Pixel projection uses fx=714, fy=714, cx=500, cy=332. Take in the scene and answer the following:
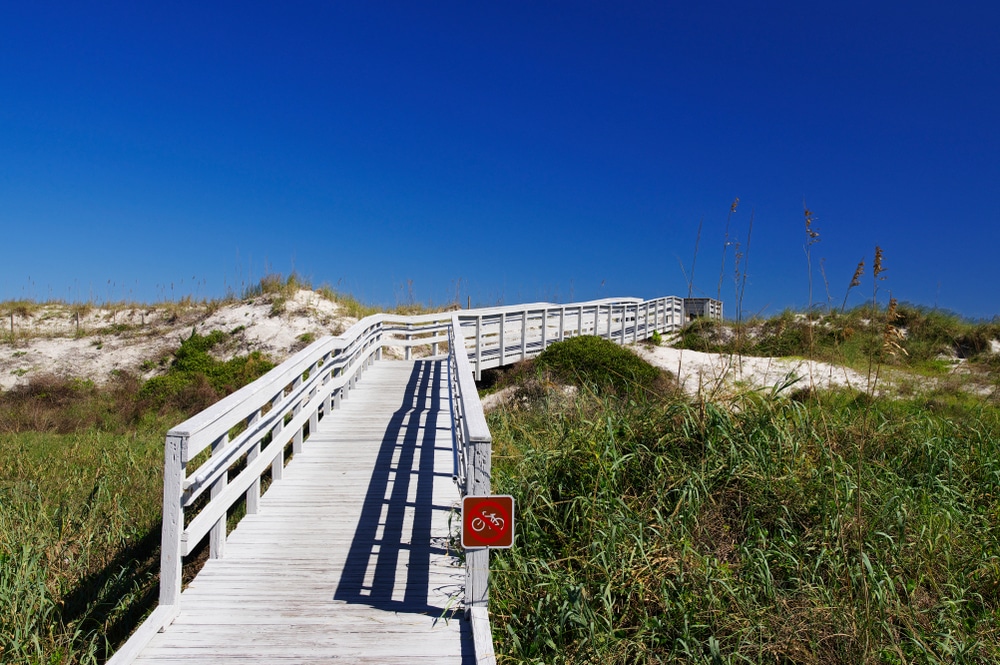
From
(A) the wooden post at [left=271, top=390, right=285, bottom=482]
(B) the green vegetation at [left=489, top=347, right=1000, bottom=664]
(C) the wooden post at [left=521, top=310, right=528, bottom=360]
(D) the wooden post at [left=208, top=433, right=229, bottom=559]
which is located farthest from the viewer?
(C) the wooden post at [left=521, top=310, right=528, bottom=360]

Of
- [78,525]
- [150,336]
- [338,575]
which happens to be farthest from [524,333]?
[150,336]

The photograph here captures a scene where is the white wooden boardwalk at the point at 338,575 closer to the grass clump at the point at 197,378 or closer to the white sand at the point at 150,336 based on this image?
the grass clump at the point at 197,378

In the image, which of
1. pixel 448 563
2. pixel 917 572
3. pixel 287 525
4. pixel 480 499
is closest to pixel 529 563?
pixel 448 563

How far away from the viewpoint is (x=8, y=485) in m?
8.83

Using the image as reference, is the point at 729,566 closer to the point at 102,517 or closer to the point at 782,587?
the point at 782,587

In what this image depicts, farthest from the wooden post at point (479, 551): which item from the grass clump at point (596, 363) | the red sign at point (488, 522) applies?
the grass clump at point (596, 363)

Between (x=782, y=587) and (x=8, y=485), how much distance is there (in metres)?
8.90

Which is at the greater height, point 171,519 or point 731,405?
point 731,405

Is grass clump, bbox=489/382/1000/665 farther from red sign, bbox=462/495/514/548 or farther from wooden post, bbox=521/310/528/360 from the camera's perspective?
wooden post, bbox=521/310/528/360

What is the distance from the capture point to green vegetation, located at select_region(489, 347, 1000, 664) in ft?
16.2

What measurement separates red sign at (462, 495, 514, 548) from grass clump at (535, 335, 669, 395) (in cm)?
948

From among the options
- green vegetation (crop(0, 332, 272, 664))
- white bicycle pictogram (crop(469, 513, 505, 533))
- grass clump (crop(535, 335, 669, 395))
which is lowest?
green vegetation (crop(0, 332, 272, 664))

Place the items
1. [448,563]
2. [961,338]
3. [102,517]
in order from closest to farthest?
1. [448,563]
2. [102,517]
3. [961,338]

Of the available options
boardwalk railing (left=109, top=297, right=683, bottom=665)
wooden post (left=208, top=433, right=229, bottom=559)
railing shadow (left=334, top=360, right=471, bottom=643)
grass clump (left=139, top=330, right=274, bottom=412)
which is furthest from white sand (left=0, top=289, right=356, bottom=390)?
wooden post (left=208, top=433, right=229, bottom=559)
